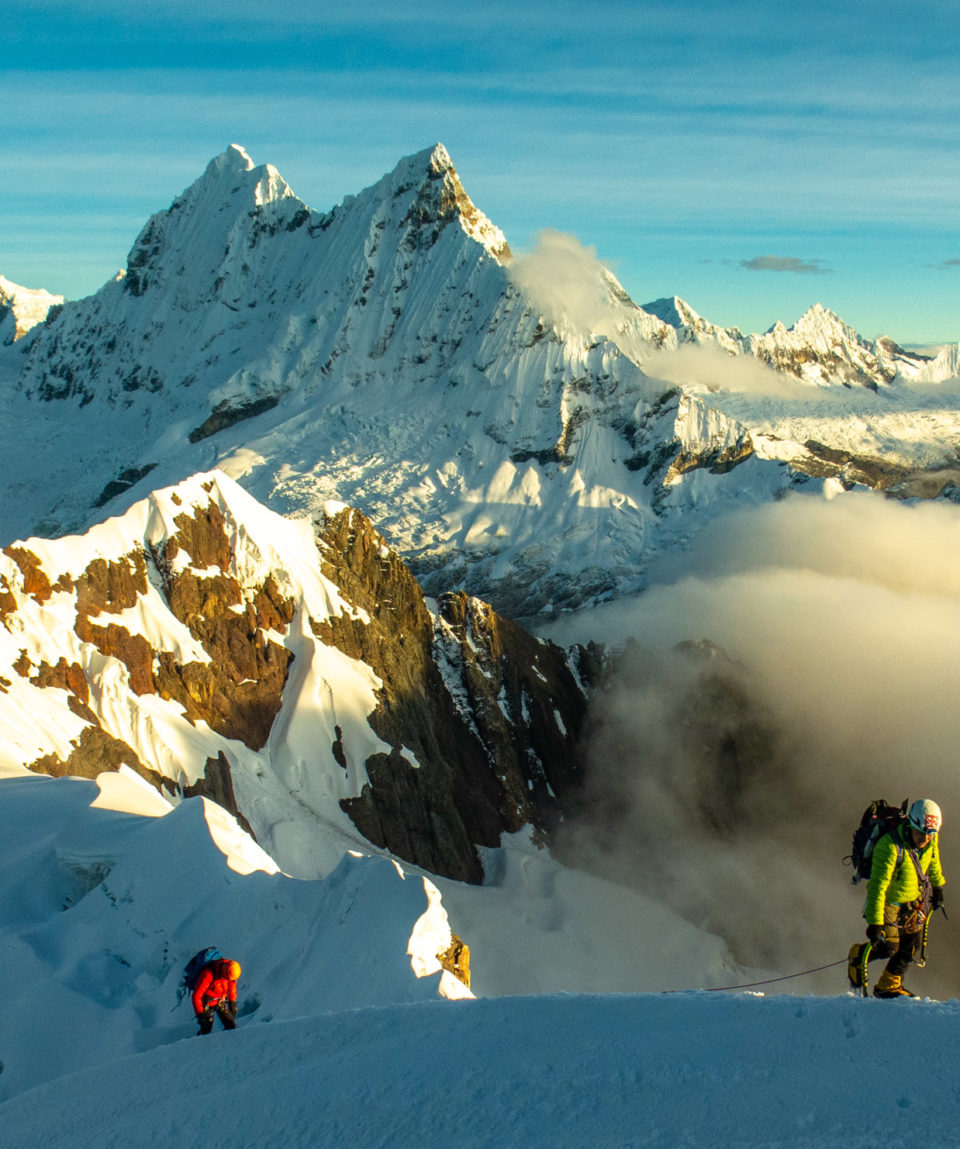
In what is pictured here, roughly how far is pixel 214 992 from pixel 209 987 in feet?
0.54

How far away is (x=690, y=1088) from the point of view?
440 inches

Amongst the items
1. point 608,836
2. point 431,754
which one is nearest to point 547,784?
point 608,836

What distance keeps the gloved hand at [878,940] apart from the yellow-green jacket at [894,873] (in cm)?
13

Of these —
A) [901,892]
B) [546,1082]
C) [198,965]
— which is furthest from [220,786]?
[546,1082]

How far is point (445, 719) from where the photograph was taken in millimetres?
109188

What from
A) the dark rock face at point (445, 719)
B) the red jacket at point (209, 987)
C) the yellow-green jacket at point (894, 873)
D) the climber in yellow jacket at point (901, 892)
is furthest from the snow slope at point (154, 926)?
the dark rock face at point (445, 719)

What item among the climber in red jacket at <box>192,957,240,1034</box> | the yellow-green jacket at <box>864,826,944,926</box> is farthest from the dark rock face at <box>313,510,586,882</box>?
the yellow-green jacket at <box>864,826,944,926</box>

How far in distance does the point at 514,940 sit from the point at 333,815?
19.1 m

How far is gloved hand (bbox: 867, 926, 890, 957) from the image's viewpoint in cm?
1642

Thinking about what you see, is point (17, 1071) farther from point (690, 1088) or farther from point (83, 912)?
point (690, 1088)

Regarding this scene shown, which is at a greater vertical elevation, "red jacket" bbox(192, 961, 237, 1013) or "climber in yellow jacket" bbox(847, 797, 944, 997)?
"climber in yellow jacket" bbox(847, 797, 944, 997)

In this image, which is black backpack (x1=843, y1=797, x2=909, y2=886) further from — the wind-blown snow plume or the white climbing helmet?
the wind-blown snow plume

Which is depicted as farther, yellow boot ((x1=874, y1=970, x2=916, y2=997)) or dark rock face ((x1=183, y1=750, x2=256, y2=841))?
dark rock face ((x1=183, y1=750, x2=256, y2=841))

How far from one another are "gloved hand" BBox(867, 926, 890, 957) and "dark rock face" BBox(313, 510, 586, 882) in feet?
234
